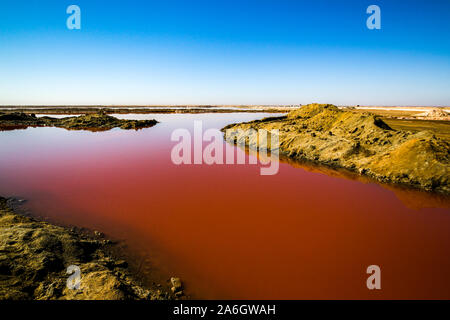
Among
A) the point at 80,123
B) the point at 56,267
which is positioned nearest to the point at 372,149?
the point at 56,267

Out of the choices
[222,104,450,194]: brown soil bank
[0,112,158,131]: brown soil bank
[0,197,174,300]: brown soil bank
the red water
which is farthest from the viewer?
[0,112,158,131]: brown soil bank

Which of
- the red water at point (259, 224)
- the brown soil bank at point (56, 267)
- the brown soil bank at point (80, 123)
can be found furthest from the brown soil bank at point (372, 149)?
the brown soil bank at point (80, 123)

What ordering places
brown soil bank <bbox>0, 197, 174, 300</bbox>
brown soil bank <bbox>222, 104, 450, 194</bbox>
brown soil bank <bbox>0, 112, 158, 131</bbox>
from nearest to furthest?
brown soil bank <bbox>0, 197, 174, 300</bbox> → brown soil bank <bbox>222, 104, 450, 194</bbox> → brown soil bank <bbox>0, 112, 158, 131</bbox>

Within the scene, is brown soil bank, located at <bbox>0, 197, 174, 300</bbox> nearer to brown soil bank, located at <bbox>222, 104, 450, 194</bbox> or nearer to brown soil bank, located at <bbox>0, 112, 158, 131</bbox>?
brown soil bank, located at <bbox>222, 104, 450, 194</bbox>

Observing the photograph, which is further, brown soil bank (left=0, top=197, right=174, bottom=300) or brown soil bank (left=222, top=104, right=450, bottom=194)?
brown soil bank (left=222, top=104, right=450, bottom=194)

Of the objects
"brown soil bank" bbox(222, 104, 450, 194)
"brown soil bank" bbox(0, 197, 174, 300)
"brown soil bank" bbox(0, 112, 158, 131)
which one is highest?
"brown soil bank" bbox(0, 112, 158, 131)

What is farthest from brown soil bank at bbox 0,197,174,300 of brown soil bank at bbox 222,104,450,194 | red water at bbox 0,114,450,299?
brown soil bank at bbox 222,104,450,194

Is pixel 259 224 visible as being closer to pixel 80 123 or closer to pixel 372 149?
pixel 372 149
